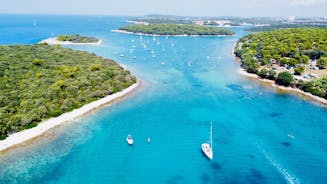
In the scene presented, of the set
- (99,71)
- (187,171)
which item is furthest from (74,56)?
(187,171)

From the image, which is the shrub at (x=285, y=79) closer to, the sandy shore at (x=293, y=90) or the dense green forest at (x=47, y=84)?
the sandy shore at (x=293, y=90)

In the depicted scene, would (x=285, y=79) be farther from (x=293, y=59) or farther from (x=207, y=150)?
(x=207, y=150)

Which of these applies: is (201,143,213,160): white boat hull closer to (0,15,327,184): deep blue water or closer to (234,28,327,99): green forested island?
(0,15,327,184): deep blue water

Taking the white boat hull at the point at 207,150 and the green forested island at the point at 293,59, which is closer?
the white boat hull at the point at 207,150

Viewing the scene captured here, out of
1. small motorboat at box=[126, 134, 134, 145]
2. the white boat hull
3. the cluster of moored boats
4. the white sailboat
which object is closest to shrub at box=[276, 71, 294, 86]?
the cluster of moored boats

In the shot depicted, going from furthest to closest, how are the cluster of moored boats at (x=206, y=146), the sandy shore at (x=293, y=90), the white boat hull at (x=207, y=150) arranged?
the sandy shore at (x=293, y=90)
the cluster of moored boats at (x=206, y=146)
the white boat hull at (x=207, y=150)

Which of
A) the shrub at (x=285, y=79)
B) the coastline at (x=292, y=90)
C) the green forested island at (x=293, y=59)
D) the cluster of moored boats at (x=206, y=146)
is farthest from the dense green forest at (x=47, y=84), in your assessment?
the green forested island at (x=293, y=59)

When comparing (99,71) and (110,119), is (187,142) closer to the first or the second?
(110,119)
